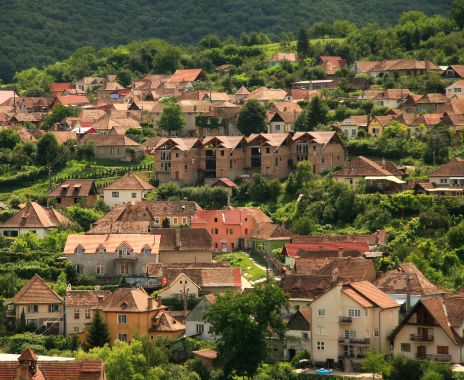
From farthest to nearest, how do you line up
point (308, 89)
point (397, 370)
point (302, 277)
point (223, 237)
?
point (308, 89), point (223, 237), point (302, 277), point (397, 370)

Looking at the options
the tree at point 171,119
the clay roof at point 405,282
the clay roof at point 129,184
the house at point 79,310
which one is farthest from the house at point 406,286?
the tree at point 171,119

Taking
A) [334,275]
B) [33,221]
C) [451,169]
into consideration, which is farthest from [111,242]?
[451,169]

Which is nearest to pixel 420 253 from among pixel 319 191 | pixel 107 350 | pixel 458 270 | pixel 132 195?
pixel 458 270

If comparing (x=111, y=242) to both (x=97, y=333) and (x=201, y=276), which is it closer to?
(x=201, y=276)

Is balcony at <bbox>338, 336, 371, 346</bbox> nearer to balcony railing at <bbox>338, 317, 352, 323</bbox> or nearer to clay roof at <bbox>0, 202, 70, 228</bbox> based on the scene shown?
balcony railing at <bbox>338, 317, 352, 323</bbox>

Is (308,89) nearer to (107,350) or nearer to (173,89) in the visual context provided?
(173,89)

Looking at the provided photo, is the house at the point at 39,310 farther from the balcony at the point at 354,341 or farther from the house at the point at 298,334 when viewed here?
the balcony at the point at 354,341
